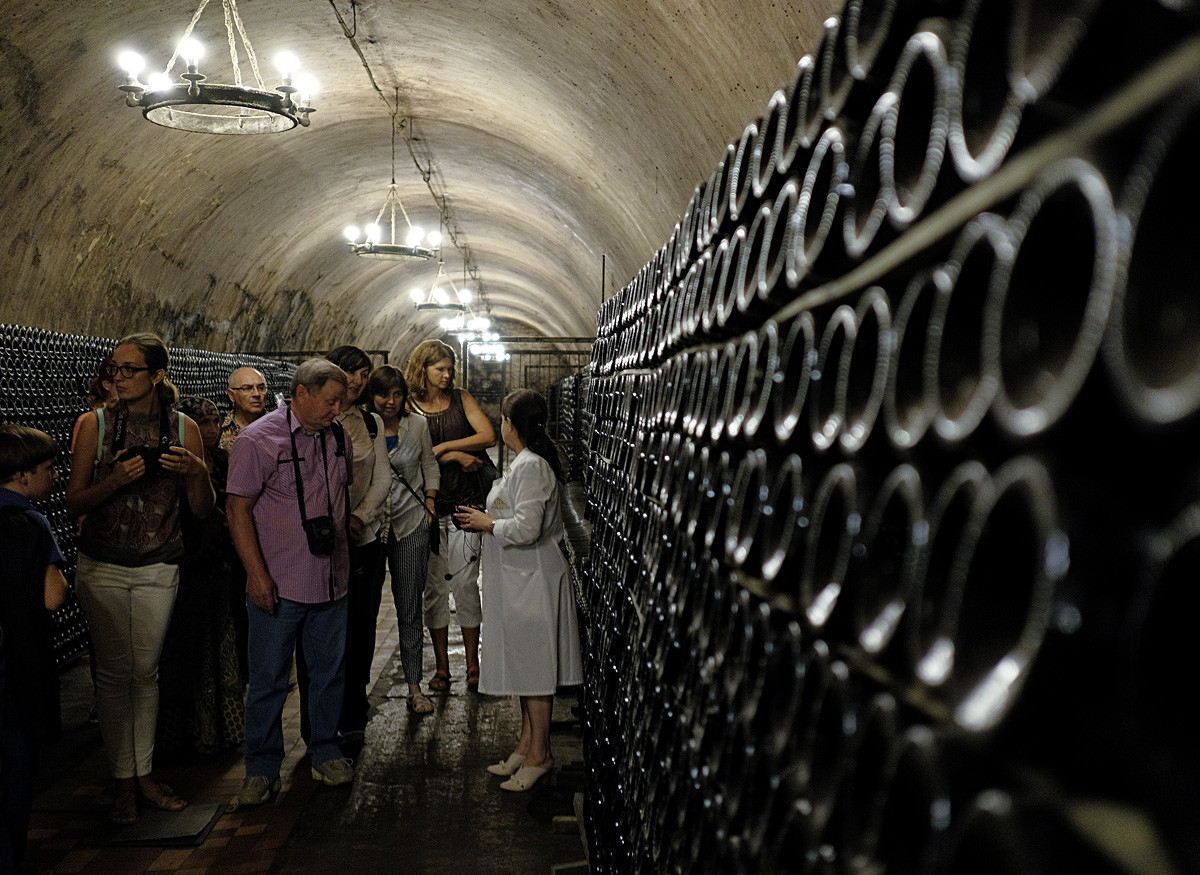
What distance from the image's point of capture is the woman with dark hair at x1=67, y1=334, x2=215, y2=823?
447 centimetres

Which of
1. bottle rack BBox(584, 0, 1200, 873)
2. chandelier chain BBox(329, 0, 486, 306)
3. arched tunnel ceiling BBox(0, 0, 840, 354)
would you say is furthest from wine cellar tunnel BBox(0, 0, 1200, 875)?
chandelier chain BBox(329, 0, 486, 306)

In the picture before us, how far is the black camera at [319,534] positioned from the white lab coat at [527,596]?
0.76 m

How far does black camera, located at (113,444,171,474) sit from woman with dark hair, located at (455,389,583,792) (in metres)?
1.39

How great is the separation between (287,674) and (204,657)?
0.79 metres

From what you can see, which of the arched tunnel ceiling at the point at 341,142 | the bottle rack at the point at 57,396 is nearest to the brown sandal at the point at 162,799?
the bottle rack at the point at 57,396

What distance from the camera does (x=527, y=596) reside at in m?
4.93

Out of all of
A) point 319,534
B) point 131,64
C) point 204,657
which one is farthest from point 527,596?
point 131,64

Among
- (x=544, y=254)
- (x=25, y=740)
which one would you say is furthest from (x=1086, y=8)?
(x=544, y=254)

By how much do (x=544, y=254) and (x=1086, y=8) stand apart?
20391mm

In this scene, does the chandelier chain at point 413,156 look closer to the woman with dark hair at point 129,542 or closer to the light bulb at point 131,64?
the light bulb at point 131,64

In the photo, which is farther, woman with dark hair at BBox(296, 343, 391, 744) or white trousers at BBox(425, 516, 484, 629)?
white trousers at BBox(425, 516, 484, 629)

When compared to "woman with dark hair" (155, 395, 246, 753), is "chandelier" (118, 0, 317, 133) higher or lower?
higher

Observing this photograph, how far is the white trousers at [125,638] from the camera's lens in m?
4.48

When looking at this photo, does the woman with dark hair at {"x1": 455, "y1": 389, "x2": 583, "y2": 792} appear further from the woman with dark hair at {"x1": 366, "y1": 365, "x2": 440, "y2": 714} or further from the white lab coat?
the woman with dark hair at {"x1": 366, "y1": 365, "x2": 440, "y2": 714}
